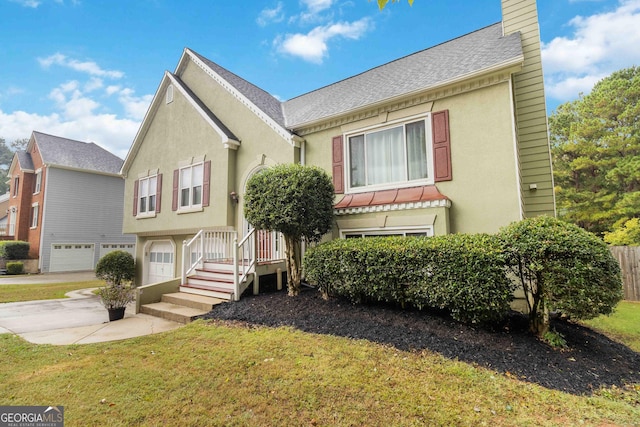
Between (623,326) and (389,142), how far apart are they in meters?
6.61

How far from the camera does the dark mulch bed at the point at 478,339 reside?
12.8 ft

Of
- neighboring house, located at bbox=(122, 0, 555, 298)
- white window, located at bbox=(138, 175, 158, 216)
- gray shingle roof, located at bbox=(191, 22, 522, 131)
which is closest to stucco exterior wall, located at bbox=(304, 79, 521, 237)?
neighboring house, located at bbox=(122, 0, 555, 298)

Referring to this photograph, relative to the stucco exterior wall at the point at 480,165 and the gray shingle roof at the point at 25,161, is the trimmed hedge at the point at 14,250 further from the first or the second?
the stucco exterior wall at the point at 480,165

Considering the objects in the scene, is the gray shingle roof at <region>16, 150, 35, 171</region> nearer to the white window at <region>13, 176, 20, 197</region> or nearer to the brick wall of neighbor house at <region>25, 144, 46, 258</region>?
the brick wall of neighbor house at <region>25, 144, 46, 258</region>

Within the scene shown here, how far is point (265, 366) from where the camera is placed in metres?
4.06

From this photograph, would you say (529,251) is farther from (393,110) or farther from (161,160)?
(161,160)

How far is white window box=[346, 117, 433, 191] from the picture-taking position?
7.71m

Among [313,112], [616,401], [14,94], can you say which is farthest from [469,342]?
[14,94]

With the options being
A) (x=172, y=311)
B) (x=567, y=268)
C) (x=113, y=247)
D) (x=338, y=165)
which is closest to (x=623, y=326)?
(x=567, y=268)

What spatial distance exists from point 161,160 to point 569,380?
14405 mm

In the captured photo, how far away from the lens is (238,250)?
791 cm

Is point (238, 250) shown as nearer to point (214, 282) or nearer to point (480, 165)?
point (214, 282)

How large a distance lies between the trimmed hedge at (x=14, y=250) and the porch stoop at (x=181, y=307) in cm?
2227

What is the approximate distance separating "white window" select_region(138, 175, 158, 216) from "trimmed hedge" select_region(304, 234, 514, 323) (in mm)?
9855
